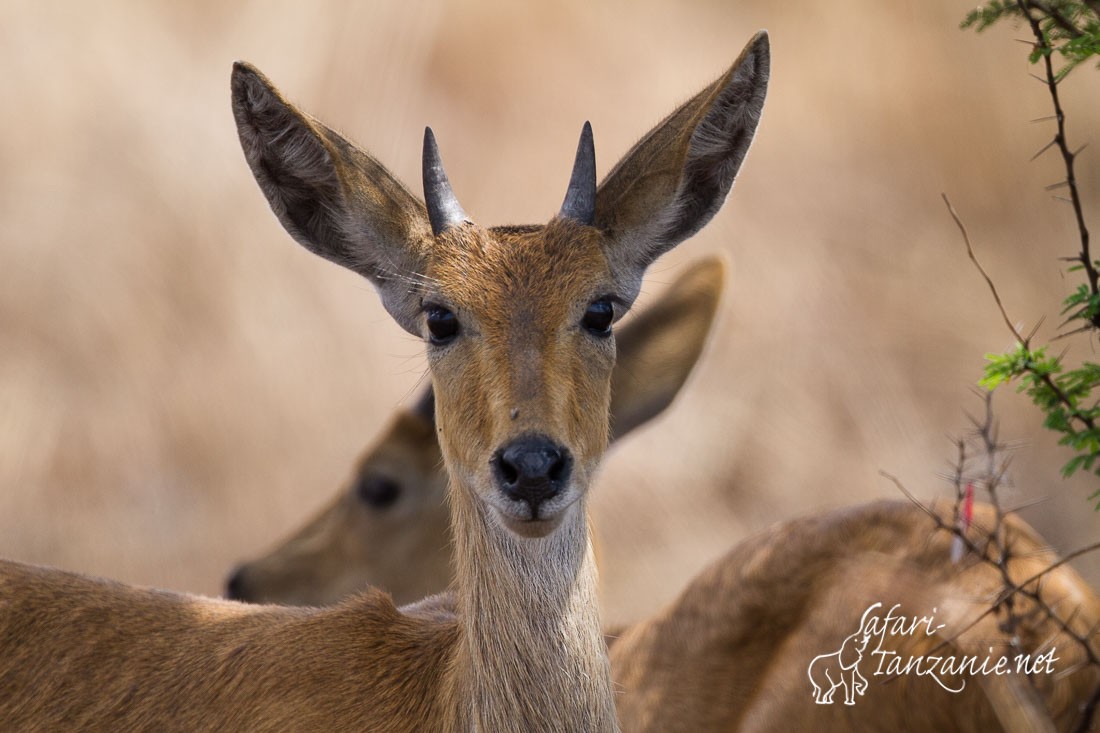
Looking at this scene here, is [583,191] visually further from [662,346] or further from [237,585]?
[237,585]

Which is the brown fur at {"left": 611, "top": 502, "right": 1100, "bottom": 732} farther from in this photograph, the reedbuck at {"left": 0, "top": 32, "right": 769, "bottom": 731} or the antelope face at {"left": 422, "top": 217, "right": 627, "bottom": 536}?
the antelope face at {"left": 422, "top": 217, "right": 627, "bottom": 536}

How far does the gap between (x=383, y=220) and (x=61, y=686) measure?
146cm

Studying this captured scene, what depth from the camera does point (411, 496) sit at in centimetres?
592

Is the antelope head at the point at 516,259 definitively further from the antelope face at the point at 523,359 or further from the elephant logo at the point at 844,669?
the elephant logo at the point at 844,669

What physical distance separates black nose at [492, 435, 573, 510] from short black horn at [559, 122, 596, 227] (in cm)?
73

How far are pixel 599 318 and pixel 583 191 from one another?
348mm

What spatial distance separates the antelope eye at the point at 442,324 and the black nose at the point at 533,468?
16.9 inches

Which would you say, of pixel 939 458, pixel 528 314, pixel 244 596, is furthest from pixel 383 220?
pixel 939 458

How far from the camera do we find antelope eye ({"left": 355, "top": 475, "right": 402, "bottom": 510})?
5.90 meters

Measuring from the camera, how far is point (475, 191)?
31.8 feet

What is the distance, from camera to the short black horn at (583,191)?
3.42m

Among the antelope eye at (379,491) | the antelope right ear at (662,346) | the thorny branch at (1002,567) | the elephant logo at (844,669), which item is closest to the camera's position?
the thorny branch at (1002,567)

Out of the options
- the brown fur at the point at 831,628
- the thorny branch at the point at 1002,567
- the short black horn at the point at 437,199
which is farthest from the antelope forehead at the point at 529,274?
the brown fur at the point at 831,628

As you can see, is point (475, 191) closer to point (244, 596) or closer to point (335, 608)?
point (244, 596)
